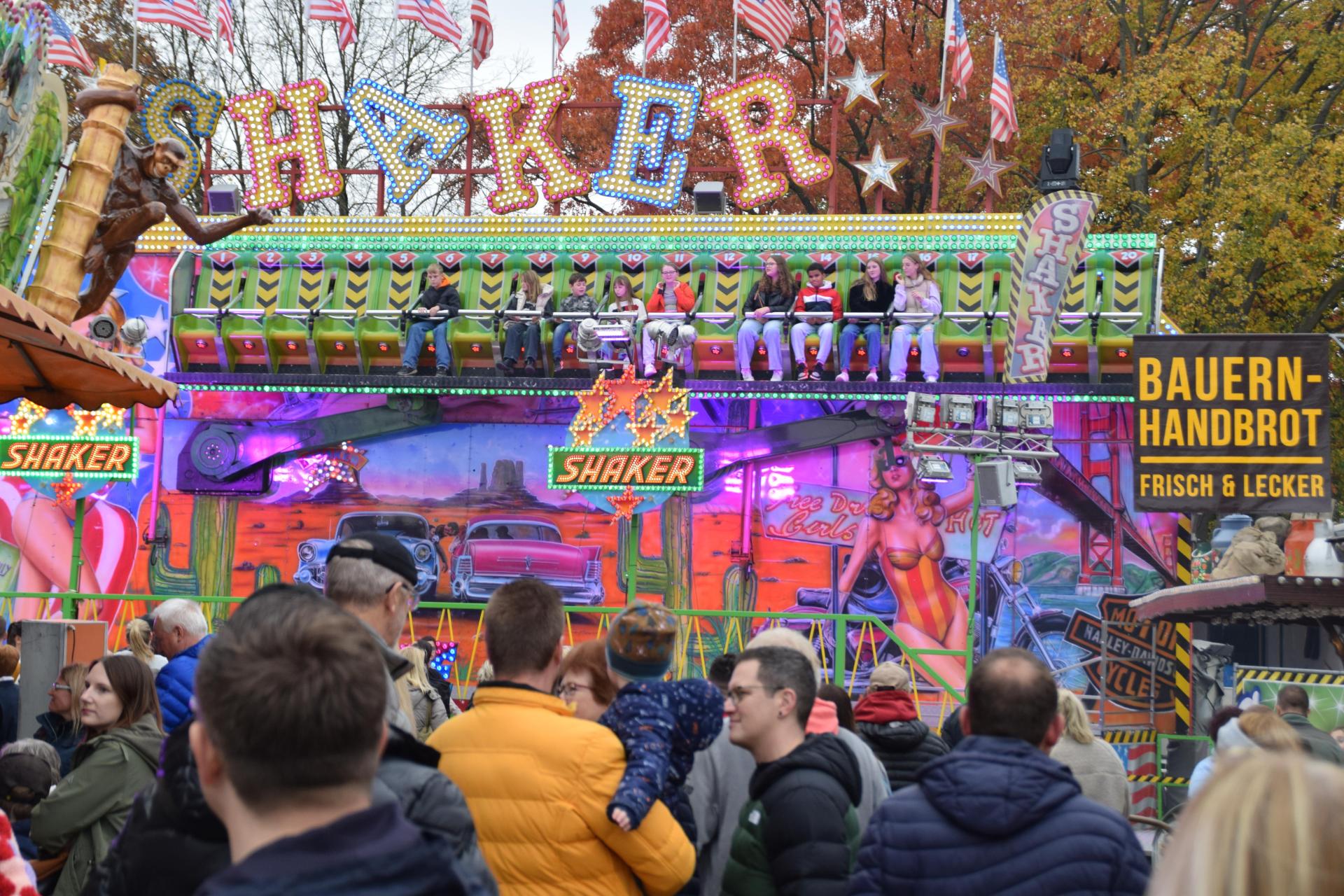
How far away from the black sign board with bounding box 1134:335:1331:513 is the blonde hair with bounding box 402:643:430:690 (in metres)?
6.77

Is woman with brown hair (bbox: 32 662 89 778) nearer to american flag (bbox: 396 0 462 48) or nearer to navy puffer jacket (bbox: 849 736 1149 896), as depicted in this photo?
navy puffer jacket (bbox: 849 736 1149 896)

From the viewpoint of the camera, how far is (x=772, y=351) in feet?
65.2

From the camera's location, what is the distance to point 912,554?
781 inches

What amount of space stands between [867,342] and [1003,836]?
16.0 metres

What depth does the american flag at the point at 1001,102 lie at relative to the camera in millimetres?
23000

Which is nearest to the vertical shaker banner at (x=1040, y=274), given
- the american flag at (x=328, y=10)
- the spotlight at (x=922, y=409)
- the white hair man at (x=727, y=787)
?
the spotlight at (x=922, y=409)

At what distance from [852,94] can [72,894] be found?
64.8ft

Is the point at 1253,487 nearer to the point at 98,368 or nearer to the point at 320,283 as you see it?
the point at 98,368

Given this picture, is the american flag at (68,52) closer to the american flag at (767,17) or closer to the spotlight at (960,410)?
the american flag at (767,17)

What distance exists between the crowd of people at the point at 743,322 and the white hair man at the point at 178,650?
41.6 ft

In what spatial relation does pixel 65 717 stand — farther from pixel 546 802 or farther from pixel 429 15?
pixel 429 15

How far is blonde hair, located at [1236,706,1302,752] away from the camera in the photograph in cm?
670

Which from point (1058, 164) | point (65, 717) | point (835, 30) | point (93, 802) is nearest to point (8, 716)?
point (65, 717)

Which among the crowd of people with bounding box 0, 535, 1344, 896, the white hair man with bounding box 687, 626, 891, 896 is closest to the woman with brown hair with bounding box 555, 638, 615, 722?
the crowd of people with bounding box 0, 535, 1344, 896
